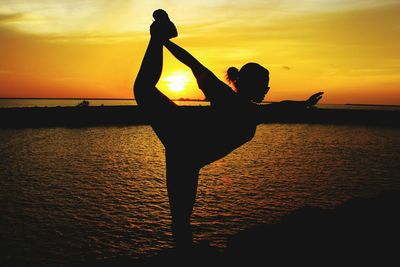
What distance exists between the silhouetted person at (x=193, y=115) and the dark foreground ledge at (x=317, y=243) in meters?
2.58

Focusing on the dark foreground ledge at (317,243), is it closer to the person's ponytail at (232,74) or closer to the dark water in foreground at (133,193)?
the person's ponytail at (232,74)

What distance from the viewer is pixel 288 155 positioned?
1560 inches

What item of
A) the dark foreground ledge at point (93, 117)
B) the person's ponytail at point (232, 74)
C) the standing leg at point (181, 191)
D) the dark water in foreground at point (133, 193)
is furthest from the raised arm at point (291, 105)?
the dark foreground ledge at point (93, 117)

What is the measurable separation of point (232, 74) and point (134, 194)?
19011mm

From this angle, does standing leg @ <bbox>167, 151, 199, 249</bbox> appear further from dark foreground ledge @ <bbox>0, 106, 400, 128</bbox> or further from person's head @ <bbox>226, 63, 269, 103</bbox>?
dark foreground ledge @ <bbox>0, 106, 400, 128</bbox>

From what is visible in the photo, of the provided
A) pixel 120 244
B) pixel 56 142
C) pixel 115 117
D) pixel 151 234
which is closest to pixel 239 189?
pixel 151 234

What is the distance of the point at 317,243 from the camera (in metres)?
7.41

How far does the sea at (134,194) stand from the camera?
1360 cm

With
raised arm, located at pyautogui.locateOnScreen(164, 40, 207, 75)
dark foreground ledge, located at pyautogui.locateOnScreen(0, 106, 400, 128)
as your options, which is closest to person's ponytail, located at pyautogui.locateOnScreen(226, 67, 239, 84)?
raised arm, located at pyautogui.locateOnScreen(164, 40, 207, 75)

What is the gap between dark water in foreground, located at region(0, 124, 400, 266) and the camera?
1370 cm

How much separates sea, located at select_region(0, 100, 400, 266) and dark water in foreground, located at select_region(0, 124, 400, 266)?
0.05m

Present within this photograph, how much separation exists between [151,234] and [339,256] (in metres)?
9.14

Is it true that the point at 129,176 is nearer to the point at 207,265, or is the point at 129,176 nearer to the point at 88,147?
the point at 88,147

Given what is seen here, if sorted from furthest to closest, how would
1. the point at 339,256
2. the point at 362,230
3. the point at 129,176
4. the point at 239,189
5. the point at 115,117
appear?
the point at 115,117
the point at 129,176
the point at 239,189
the point at 362,230
the point at 339,256
